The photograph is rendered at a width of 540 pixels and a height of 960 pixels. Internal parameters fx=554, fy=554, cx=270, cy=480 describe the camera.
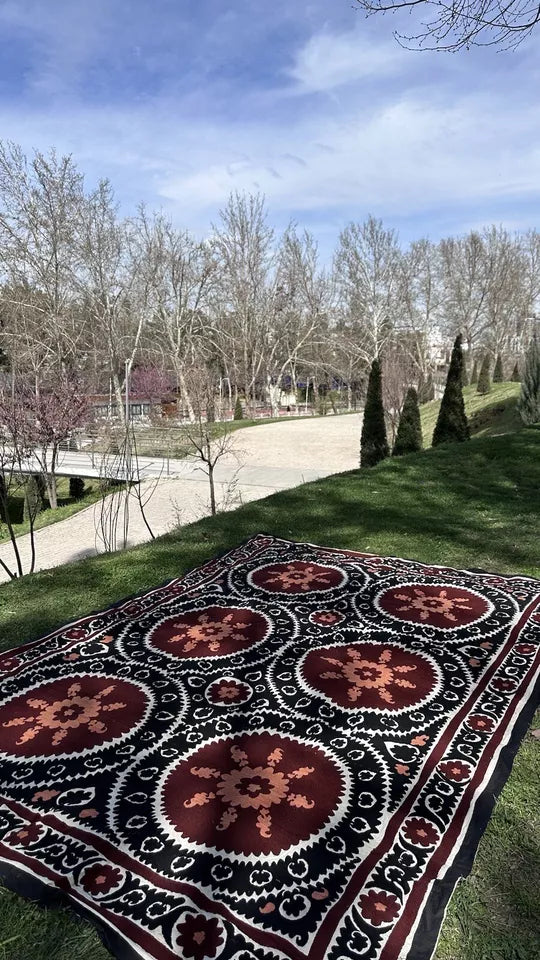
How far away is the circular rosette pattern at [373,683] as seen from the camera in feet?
6.86

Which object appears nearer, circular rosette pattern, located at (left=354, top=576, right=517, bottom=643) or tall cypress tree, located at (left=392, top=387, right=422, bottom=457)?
circular rosette pattern, located at (left=354, top=576, right=517, bottom=643)

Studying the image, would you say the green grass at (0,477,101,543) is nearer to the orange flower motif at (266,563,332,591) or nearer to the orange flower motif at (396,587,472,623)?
the orange flower motif at (266,563,332,591)

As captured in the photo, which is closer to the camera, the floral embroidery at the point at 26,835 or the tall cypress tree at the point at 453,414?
the floral embroidery at the point at 26,835

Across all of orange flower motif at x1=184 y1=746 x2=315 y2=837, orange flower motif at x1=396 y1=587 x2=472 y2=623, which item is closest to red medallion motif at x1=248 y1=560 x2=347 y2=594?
orange flower motif at x1=396 y1=587 x2=472 y2=623

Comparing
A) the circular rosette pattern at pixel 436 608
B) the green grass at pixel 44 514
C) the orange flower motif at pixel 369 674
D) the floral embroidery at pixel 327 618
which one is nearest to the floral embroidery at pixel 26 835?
the orange flower motif at pixel 369 674

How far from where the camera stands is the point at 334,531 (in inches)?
184

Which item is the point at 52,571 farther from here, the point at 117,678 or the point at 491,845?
the point at 491,845

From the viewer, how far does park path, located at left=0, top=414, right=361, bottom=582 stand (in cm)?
945

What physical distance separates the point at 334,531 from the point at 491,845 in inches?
126

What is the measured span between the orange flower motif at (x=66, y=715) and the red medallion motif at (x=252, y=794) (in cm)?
46

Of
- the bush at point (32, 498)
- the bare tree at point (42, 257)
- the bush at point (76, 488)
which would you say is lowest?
the bush at point (76, 488)

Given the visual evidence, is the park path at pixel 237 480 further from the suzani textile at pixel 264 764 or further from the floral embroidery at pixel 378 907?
the floral embroidery at pixel 378 907

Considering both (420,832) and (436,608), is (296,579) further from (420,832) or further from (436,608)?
(420,832)

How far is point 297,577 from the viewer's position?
11.6ft
